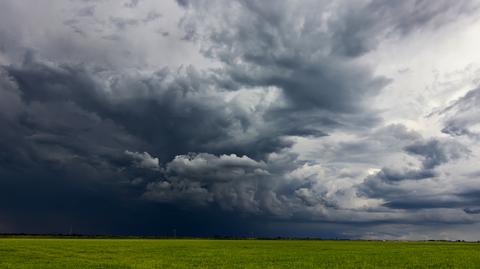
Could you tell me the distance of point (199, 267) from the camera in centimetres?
4559

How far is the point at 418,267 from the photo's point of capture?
4897 centimetres

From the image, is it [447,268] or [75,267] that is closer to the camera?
[75,267]

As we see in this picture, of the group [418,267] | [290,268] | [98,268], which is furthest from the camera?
[418,267]

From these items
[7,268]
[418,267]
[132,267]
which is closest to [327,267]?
[418,267]

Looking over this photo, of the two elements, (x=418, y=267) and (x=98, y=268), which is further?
(x=418, y=267)

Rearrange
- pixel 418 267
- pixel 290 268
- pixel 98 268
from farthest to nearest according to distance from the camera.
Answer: pixel 418 267 < pixel 290 268 < pixel 98 268

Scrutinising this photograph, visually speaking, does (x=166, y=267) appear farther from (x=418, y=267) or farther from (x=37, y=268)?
(x=418, y=267)

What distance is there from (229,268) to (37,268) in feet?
66.2

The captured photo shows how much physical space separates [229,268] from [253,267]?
2.76 metres

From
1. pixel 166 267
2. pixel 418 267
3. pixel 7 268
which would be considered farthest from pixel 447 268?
pixel 7 268

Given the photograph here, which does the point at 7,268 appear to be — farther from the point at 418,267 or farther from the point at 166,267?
the point at 418,267

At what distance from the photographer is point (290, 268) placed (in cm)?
4553

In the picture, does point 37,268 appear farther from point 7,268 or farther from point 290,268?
point 290,268

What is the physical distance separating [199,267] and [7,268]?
788 inches
